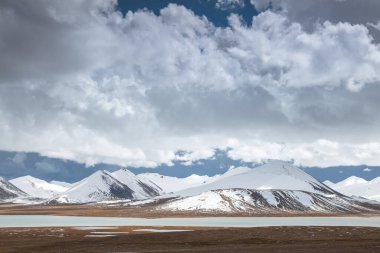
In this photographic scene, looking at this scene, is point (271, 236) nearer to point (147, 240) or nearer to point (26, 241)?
point (147, 240)

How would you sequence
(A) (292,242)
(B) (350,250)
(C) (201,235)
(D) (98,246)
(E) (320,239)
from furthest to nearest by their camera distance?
(C) (201,235) → (E) (320,239) → (A) (292,242) → (D) (98,246) → (B) (350,250)

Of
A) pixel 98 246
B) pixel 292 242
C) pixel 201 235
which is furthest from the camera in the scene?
pixel 201 235

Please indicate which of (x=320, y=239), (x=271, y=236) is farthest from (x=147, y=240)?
(x=320, y=239)

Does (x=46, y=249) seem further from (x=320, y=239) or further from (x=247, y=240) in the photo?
(x=320, y=239)

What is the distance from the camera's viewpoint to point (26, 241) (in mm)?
89875

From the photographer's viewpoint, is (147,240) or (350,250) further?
(147,240)

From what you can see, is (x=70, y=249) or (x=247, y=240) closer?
(x=70, y=249)

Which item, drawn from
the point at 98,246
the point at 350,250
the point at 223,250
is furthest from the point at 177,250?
the point at 350,250

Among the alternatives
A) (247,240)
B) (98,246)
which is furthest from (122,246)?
(247,240)

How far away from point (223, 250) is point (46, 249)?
27544 mm

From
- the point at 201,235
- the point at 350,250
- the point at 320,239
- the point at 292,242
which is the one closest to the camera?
the point at 350,250

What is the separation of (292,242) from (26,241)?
4863cm

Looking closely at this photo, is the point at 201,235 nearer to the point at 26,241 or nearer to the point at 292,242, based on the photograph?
the point at 292,242

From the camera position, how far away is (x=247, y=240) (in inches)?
3568
